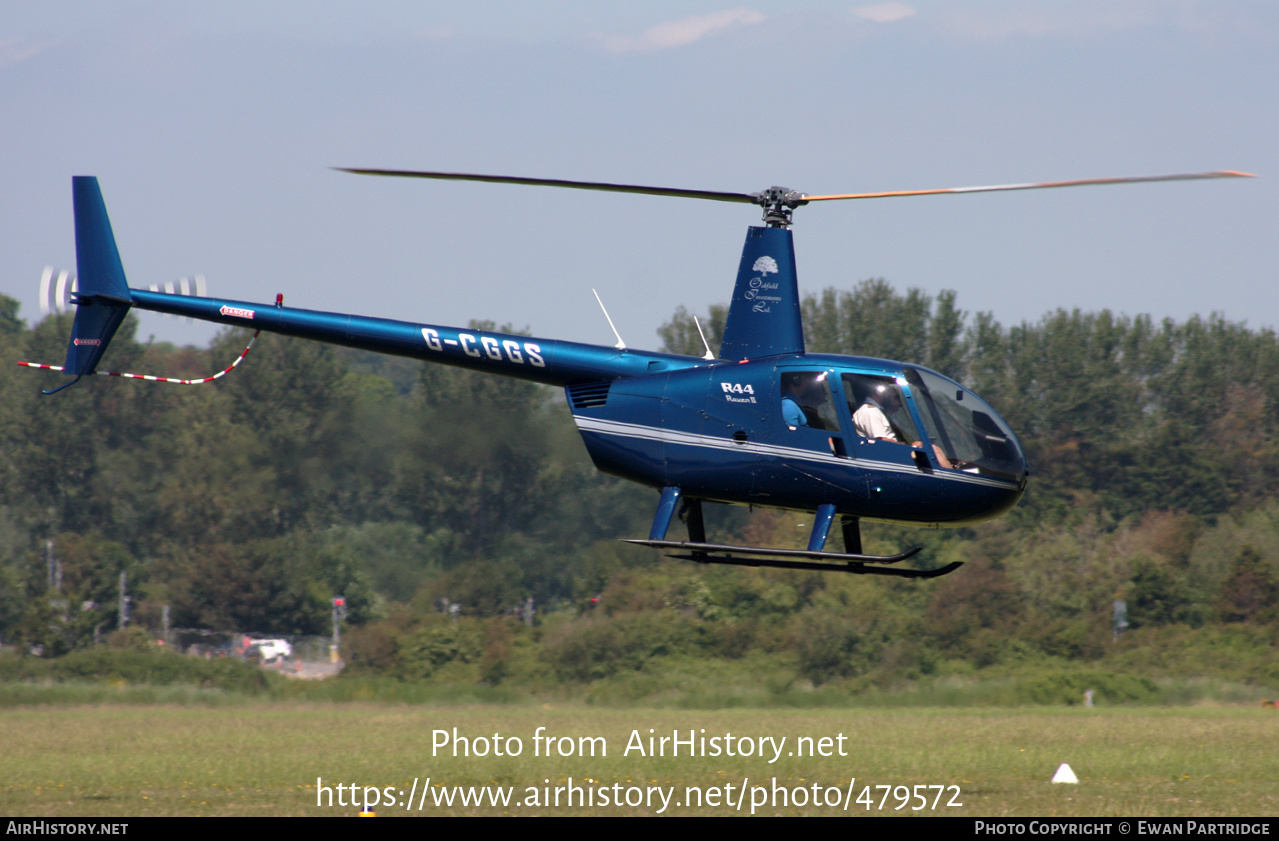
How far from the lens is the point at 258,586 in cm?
3756

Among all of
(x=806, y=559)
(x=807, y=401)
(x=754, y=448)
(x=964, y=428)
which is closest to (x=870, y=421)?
(x=807, y=401)

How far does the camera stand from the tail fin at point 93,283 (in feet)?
47.0

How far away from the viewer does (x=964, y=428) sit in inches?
456

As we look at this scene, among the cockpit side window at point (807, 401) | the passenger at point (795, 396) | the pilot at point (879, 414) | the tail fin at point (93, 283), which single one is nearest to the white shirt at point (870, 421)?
the pilot at point (879, 414)

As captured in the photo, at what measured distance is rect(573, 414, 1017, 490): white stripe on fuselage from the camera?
1151 cm

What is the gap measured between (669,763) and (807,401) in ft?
30.8

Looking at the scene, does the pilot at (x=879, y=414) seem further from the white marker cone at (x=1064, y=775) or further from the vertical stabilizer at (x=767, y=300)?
the white marker cone at (x=1064, y=775)

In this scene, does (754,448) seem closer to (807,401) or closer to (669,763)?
(807,401)

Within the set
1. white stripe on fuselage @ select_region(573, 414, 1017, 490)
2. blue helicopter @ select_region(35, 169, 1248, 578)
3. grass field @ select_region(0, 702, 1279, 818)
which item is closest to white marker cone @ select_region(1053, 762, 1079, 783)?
grass field @ select_region(0, 702, 1279, 818)

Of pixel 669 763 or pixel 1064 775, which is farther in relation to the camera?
pixel 669 763

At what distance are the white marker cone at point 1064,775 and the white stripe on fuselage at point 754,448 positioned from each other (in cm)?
729
